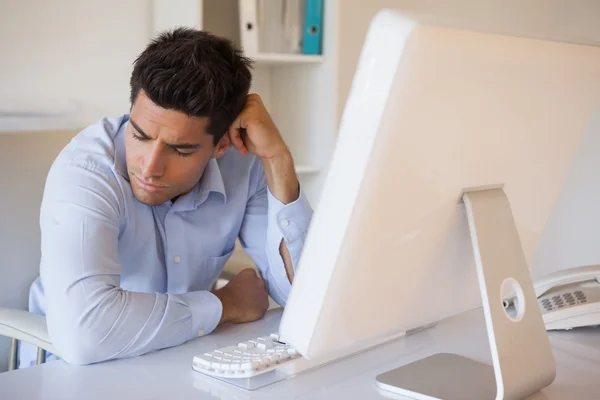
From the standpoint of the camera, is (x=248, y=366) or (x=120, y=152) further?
(x=120, y=152)

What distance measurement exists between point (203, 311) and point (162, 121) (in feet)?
1.19

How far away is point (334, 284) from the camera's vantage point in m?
0.80

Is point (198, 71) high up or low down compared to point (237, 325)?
up

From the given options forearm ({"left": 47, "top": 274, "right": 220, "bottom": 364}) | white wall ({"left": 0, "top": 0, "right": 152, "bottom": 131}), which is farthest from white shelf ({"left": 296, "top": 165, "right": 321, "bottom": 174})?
forearm ({"left": 47, "top": 274, "right": 220, "bottom": 364})

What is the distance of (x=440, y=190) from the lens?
89cm

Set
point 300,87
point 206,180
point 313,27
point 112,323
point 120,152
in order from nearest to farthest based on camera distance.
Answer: point 112,323
point 120,152
point 206,180
point 313,27
point 300,87

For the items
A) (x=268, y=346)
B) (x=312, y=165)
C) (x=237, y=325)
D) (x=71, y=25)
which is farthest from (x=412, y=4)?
(x=268, y=346)

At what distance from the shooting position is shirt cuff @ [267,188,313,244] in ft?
5.10

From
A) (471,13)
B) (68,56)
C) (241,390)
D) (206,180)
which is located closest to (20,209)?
(206,180)

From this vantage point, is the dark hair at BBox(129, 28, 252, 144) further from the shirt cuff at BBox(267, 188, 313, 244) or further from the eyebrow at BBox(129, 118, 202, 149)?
the shirt cuff at BBox(267, 188, 313, 244)

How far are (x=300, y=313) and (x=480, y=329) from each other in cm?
69

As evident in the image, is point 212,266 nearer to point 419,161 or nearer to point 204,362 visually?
point 204,362

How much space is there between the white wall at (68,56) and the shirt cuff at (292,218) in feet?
3.17

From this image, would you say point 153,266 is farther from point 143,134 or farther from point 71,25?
point 71,25
